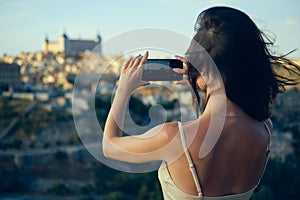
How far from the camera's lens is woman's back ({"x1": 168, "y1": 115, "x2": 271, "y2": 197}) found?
51 centimetres

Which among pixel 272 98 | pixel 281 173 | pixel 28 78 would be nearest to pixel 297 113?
pixel 281 173

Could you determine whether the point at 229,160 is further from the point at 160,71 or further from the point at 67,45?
the point at 67,45

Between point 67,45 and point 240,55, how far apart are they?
108ft

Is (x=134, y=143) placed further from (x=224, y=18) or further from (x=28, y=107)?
(x=28, y=107)

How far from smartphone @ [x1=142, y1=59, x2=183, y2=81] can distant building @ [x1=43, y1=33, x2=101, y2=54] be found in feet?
104

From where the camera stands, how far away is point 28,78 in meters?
24.2

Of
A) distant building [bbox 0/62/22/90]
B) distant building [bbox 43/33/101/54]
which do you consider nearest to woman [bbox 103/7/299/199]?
distant building [bbox 0/62/22/90]

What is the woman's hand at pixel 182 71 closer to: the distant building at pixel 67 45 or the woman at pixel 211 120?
the woman at pixel 211 120

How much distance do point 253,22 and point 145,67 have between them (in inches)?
4.9

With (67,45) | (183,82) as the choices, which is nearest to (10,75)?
(67,45)

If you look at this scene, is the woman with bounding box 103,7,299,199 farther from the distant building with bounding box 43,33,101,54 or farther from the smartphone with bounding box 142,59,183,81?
the distant building with bounding box 43,33,101,54

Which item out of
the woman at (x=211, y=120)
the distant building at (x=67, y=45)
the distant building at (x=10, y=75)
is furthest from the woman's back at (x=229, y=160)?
the distant building at (x=67, y=45)

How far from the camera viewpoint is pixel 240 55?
54 cm

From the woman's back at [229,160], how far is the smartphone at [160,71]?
0.05 meters
